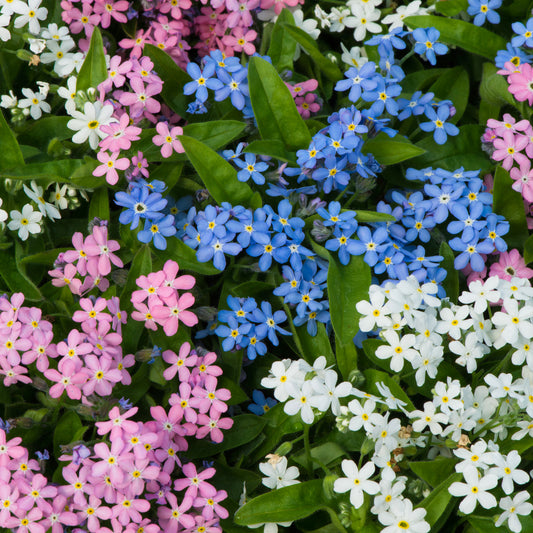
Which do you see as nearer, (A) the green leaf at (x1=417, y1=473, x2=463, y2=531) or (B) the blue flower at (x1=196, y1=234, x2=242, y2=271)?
(A) the green leaf at (x1=417, y1=473, x2=463, y2=531)

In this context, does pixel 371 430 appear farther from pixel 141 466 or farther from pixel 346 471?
pixel 141 466

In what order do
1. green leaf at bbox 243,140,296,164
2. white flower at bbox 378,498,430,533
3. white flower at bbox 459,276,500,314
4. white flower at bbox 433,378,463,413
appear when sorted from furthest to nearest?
green leaf at bbox 243,140,296,164 → white flower at bbox 459,276,500,314 → white flower at bbox 433,378,463,413 → white flower at bbox 378,498,430,533

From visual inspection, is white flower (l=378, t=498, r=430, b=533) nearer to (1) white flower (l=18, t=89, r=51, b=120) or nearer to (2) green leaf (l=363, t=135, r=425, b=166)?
(2) green leaf (l=363, t=135, r=425, b=166)

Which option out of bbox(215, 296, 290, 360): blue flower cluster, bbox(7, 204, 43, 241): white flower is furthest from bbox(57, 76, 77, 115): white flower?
bbox(215, 296, 290, 360): blue flower cluster

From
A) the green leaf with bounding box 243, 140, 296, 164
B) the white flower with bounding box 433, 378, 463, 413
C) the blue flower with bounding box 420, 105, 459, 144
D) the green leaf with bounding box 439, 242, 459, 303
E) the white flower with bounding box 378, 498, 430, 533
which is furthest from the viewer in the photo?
the blue flower with bounding box 420, 105, 459, 144

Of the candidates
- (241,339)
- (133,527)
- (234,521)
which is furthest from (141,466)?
(241,339)

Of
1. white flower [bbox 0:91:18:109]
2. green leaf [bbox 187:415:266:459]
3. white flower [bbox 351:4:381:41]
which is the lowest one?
green leaf [bbox 187:415:266:459]

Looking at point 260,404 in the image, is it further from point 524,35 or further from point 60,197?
point 524,35

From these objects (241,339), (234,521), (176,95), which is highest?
(176,95)
